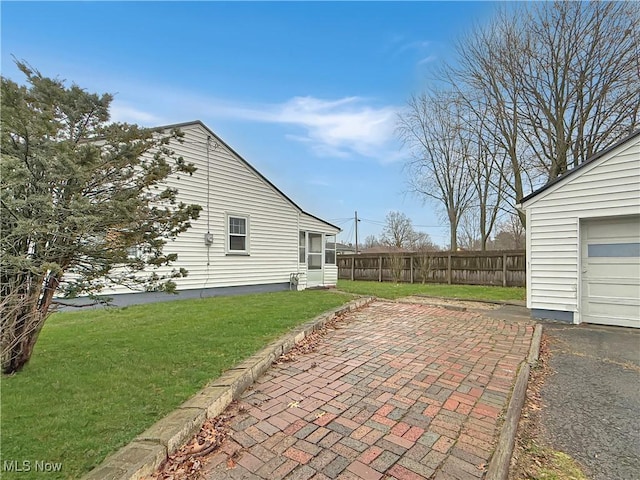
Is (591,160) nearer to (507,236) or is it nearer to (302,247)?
(302,247)

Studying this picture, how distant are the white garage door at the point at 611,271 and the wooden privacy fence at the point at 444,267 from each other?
285 inches

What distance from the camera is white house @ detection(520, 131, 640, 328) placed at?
603 cm

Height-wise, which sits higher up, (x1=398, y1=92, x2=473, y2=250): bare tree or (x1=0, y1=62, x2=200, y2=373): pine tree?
(x1=398, y1=92, x2=473, y2=250): bare tree

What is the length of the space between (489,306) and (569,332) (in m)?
2.70

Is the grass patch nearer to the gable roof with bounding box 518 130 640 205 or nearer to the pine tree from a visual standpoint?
the pine tree

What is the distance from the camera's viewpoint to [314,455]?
217cm

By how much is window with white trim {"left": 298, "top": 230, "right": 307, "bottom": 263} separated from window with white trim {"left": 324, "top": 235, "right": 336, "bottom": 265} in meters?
1.11

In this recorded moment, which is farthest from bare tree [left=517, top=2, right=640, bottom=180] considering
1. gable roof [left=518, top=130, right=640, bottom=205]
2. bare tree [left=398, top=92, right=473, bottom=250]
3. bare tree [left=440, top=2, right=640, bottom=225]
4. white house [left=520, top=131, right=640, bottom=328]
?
white house [left=520, top=131, right=640, bottom=328]

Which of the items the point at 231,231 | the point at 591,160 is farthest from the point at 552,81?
the point at 231,231

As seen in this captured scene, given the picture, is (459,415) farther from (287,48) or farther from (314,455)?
(287,48)

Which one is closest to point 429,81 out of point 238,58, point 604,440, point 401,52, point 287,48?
point 401,52

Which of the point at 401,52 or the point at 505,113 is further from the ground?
the point at 401,52

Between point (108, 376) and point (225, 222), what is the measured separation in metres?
7.41

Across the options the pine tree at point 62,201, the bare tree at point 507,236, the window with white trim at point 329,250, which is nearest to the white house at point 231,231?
Result: the window with white trim at point 329,250
